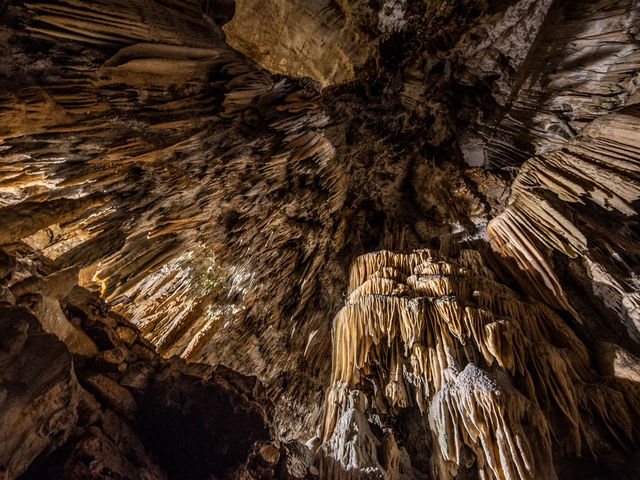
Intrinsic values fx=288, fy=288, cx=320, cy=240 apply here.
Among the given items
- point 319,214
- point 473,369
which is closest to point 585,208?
point 473,369

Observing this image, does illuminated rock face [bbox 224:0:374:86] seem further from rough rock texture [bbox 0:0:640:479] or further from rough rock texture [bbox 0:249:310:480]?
rough rock texture [bbox 0:249:310:480]

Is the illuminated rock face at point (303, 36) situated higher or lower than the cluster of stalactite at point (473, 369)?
higher

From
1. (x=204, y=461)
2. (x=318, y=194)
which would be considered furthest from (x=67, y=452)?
(x=318, y=194)

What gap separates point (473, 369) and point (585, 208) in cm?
235

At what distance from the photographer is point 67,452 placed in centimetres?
212

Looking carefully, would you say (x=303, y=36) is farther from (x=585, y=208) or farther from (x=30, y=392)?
(x=585, y=208)

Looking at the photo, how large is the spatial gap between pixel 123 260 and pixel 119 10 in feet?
6.77

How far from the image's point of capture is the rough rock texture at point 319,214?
211 cm

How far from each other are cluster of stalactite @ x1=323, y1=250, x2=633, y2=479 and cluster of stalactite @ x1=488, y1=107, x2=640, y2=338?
1.88ft

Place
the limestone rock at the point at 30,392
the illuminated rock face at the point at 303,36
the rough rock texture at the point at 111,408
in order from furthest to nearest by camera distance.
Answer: the illuminated rock face at the point at 303,36 < the rough rock texture at the point at 111,408 < the limestone rock at the point at 30,392

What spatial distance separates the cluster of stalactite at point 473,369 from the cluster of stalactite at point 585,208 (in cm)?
57

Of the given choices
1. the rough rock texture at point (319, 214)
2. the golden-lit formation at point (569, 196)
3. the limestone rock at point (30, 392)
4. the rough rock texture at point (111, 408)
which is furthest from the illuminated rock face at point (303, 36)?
the limestone rock at point (30, 392)

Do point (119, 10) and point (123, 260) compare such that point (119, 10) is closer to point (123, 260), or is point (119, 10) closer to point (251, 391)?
point (123, 260)

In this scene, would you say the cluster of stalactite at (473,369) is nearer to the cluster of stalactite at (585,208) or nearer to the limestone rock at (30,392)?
the cluster of stalactite at (585,208)
